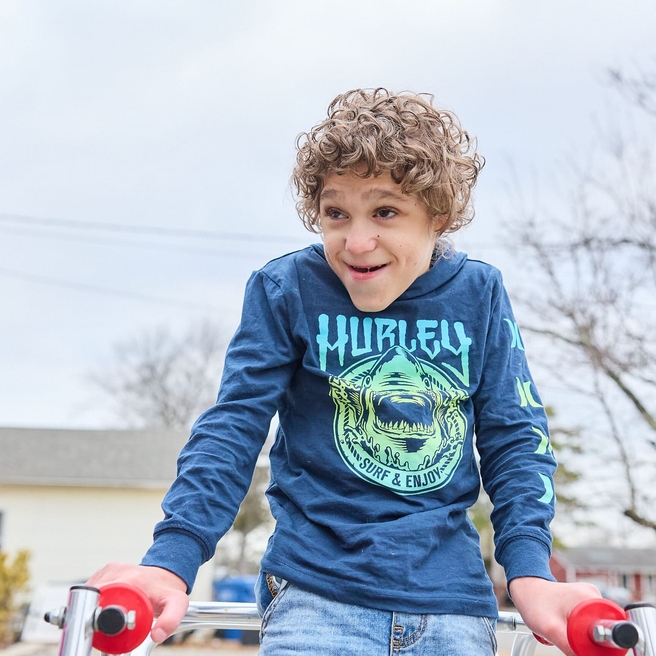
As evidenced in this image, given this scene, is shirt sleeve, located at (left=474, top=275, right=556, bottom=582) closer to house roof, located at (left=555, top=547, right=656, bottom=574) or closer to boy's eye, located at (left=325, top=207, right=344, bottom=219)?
boy's eye, located at (left=325, top=207, right=344, bottom=219)

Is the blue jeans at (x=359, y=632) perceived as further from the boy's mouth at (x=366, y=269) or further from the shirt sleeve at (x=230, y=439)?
the boy's mouth at (x=366, y=269)

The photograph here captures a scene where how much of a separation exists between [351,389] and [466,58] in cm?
1115

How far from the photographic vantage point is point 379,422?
175 centimetres

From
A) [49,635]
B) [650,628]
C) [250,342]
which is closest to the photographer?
[650,628]

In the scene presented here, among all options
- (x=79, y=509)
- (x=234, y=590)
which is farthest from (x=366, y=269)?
(x=79, y=509)

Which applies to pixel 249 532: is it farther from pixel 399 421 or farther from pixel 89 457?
pixel 399 421

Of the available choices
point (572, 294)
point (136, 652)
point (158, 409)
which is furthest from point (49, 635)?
point (158, 409)

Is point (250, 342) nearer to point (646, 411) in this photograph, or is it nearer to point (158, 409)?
point (646, 411)

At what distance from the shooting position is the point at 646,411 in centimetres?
902

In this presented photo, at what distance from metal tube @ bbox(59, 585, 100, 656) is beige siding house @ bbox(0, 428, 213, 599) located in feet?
63.0

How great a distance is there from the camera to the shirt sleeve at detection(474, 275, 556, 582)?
158 centimetres

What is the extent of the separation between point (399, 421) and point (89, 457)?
21993 millimetres

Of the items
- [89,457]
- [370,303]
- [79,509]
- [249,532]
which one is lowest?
[370,303]

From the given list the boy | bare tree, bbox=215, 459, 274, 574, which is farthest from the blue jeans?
bare tree, bbox=215, 459, 274, 574
